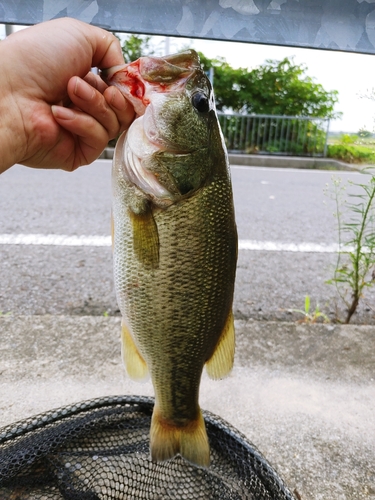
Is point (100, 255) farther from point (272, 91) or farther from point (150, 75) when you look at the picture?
point (272, 91)

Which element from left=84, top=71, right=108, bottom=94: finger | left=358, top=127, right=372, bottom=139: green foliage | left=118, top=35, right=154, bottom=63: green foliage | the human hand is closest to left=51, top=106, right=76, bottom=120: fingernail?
the human hand

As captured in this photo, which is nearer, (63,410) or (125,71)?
(125,71)

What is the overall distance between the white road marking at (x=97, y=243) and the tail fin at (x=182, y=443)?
346 cm

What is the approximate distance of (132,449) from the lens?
1.94 m

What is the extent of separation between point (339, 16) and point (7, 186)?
21.1ft

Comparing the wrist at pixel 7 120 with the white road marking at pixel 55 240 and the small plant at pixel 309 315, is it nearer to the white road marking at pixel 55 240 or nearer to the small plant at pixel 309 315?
the small plant at pixel 309 315

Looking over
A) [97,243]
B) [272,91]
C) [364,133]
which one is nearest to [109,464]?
[364,133]

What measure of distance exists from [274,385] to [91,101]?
1.83m

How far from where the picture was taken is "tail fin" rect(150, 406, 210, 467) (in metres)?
1.64

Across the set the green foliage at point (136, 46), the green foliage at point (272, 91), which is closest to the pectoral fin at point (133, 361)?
the green foliage at point (136, 46)

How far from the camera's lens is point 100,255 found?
15.4ft

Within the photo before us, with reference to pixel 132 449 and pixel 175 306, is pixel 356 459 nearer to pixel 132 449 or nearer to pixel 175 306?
pixel 132 449

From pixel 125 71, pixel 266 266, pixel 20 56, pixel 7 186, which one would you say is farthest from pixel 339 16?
pixel 7 186

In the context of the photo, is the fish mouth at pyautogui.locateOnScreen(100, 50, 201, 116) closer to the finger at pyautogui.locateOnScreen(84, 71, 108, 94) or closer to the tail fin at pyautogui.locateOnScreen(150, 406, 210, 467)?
the finger at pyautogui.locateOnScreen(84, 71, 108, 94)
